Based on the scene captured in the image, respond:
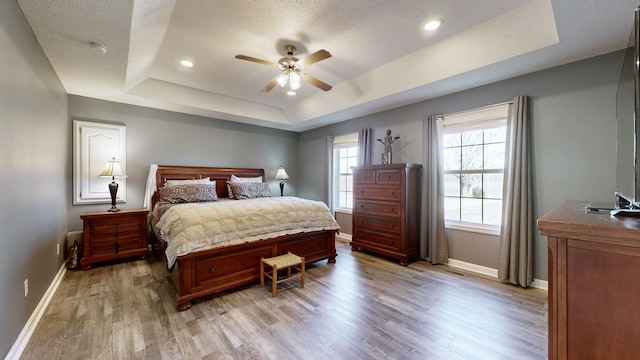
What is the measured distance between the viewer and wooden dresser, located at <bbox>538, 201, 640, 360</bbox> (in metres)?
0.76

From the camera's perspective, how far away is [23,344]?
184 cm

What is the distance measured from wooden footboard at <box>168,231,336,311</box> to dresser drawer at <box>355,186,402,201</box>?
125 centimetres

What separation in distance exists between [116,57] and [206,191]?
6.95ft

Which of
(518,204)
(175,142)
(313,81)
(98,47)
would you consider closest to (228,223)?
(313,81)

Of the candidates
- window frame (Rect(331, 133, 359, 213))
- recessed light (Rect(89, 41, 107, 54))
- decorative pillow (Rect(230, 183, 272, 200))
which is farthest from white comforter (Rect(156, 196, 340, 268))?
window frame (Rect(331, 133, 359, 213))

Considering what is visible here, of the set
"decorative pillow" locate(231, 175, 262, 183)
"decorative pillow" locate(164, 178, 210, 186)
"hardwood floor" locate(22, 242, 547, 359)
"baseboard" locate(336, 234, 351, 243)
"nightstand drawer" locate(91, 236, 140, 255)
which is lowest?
"hardwood floor" locate(22, 242, 547, 359)

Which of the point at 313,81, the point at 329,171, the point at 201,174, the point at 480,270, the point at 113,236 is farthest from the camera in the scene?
the point at 329,171

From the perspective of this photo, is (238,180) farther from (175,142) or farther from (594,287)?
(594,287)

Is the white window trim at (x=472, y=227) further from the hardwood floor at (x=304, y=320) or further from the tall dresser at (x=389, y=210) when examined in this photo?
the hardwood floor at (x=304, y=320)

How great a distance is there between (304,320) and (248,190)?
288 centimetres

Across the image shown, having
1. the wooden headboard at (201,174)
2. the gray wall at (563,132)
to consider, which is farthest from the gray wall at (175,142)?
the gray wall at (563,132)

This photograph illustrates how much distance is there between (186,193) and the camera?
13.0 feet

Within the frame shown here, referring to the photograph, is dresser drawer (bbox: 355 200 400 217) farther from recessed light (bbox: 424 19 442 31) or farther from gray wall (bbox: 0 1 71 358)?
gray wall (bbox: 0 1 71 358)

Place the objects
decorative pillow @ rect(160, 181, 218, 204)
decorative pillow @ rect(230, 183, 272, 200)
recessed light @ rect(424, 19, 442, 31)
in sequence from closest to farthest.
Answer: recessed light @ rect(424, 19, 442, 31), decorative pillow @ rect(160, 181, 218, 204), decorative pillow @ rect(230, 183, 272, 200)
